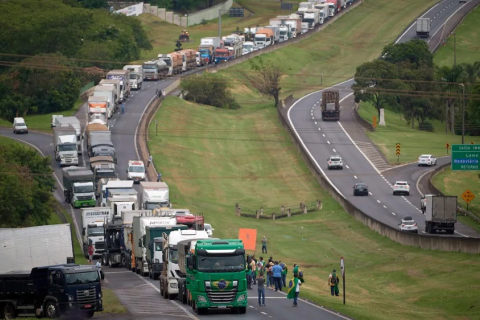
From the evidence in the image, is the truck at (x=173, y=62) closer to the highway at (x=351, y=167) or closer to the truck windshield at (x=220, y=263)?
the highway at (x=351, y=167)

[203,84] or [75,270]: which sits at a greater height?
[203,84]

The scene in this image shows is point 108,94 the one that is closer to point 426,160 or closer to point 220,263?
point 426,160

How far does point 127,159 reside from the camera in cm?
10725

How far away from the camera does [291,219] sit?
9175cm

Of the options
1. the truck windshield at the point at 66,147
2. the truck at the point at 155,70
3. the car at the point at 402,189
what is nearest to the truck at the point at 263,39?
the truck at the point at 155,70

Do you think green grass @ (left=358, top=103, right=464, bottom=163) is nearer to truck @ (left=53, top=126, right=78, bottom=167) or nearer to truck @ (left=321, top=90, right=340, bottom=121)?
truck @ (left=321, top=90, right=340, bottom=121)

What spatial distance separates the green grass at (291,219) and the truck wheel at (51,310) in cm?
1185

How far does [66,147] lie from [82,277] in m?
59.4

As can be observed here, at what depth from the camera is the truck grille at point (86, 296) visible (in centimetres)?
4519

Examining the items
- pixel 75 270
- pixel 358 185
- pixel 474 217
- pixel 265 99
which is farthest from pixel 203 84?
pixel 75 270

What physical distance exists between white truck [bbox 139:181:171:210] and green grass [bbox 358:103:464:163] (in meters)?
36.8

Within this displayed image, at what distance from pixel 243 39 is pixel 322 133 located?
58861 millimetres

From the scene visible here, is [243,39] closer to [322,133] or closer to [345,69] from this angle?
[345,69]

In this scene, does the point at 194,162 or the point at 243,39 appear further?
the point at 243,39
